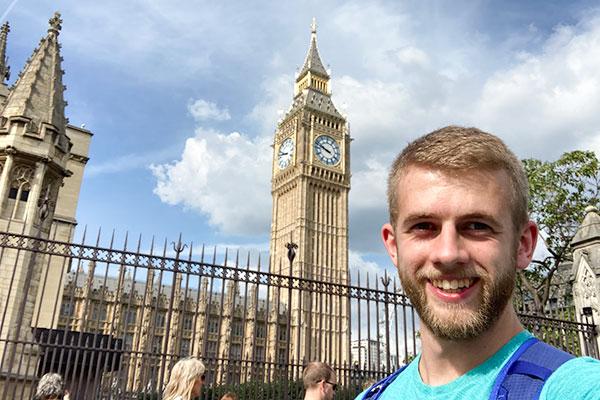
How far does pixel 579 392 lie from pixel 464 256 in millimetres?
325

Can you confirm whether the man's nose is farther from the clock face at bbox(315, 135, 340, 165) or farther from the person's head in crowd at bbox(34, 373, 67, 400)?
the clock face at bbox(315, 135, 340, 165)

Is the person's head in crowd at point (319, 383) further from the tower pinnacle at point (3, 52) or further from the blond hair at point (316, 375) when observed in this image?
the tower pinnacle at point (3, 52)

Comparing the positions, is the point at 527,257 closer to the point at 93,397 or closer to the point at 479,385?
the point at 479,385

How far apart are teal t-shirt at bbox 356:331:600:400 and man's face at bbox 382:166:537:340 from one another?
0.27 feet

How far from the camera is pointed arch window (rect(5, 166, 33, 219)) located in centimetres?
1091

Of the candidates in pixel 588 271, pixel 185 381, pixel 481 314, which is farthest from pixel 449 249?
pixel 588 271

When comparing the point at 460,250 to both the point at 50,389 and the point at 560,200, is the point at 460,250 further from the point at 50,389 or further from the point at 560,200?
the point at 560,200

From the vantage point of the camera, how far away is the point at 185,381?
13.6 feet

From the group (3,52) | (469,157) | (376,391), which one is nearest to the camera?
(469,157)

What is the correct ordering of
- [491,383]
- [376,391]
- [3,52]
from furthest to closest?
[3,52] < [376,391] < [491,383]

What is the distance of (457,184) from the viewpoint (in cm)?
108

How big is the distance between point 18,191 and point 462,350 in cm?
1208

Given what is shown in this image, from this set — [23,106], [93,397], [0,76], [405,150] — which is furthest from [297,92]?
[405,150]

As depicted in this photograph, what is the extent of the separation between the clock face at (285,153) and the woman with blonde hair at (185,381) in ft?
179
